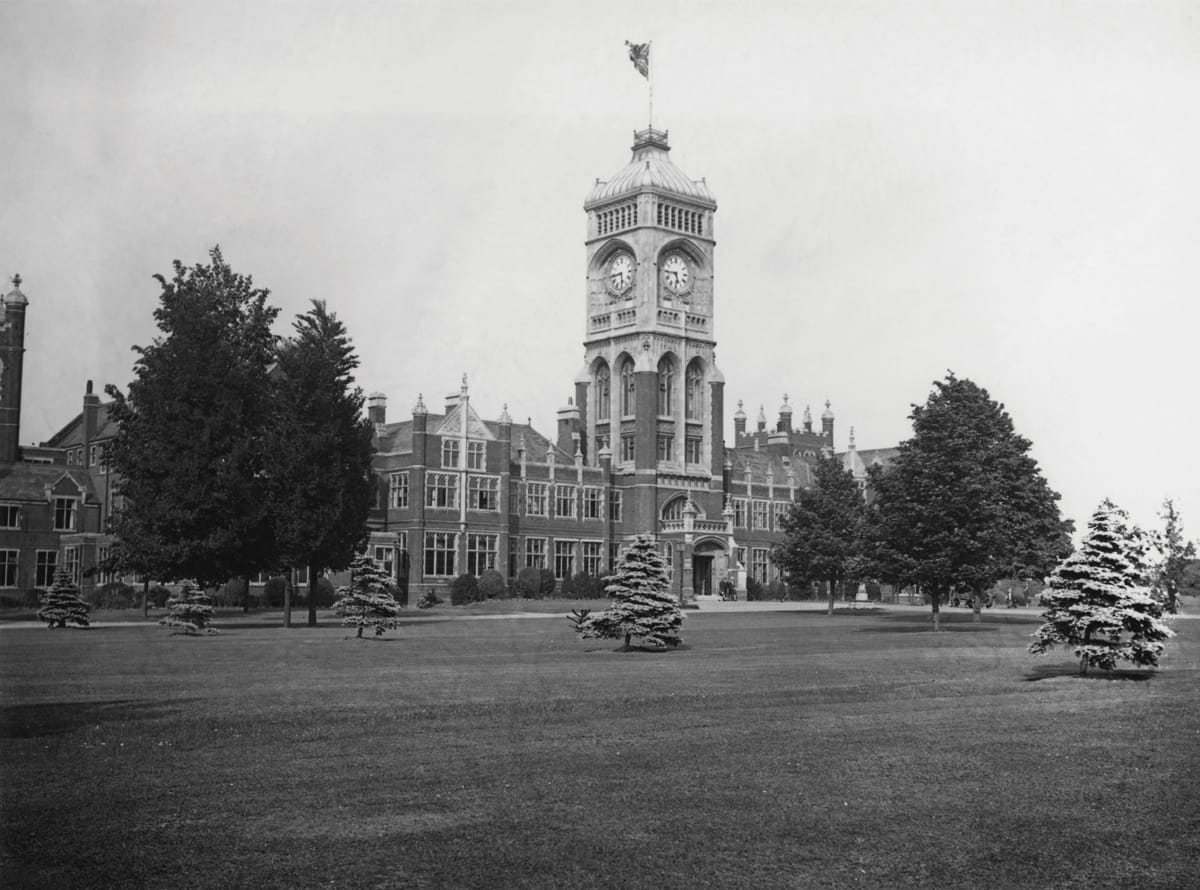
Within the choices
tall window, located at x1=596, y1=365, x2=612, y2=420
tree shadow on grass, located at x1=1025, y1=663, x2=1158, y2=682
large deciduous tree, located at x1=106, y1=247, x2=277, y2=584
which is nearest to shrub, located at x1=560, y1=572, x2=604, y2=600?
tall window, located at x1=596, y1=365, x2=612, y2=420

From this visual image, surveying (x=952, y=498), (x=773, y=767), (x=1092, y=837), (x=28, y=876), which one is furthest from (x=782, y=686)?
(x=952, y=498)

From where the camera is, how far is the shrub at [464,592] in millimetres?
73375

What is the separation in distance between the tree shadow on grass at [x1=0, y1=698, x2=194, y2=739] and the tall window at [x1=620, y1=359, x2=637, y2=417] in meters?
73.1

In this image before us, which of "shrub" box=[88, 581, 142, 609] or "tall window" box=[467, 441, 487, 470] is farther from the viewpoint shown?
"tall window" box=[467, 441, 487, 470]

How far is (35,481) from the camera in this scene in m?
73.6

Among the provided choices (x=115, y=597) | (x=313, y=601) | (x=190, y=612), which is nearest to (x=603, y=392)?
(x=115, y=597)

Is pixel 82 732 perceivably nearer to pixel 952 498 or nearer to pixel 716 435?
pixel 952 498

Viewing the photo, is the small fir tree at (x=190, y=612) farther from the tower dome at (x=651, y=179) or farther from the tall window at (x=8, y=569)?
the tower dome at (x=651, y=179)

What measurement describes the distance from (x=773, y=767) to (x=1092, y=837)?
149 inches

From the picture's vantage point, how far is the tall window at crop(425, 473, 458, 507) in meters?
77.6

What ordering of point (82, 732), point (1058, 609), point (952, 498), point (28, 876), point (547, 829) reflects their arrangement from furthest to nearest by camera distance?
point (952, 498) → point (1058, 609) → point (82, 732) → point (547, 829) → point (28, 876)

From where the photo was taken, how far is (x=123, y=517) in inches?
1820

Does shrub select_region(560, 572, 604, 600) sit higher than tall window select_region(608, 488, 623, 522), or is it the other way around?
tall window select_region(608, 488, 623, 522)

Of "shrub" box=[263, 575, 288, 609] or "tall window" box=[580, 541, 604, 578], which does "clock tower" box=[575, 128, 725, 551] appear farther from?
"shrub" box=[263, 575, 288, 609]
